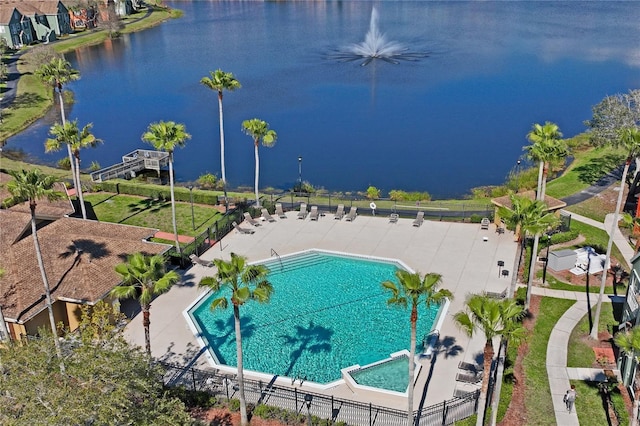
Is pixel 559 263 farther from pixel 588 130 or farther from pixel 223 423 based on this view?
pixel 588 130

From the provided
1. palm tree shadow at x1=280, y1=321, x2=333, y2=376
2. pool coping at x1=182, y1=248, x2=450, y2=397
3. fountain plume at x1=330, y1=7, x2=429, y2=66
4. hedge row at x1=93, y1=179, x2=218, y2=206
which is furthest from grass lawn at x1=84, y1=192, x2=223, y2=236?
fountain plume at x1=330, y1=7, x2=429, y2=66

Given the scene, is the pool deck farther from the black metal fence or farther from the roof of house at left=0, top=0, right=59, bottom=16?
the roof of house at left=0, top=0, right=59, bottom=16

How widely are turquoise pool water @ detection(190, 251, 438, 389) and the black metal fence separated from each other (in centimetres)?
232

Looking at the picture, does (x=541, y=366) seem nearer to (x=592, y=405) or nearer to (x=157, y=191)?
(x=592, y=405)

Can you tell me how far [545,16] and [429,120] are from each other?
95.4 m

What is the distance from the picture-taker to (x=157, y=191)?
164ft

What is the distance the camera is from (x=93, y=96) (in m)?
90.7

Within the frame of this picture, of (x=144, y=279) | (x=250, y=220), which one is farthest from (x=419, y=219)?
(x=144, y=279)

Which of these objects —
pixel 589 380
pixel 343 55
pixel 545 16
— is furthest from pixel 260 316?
pixel 545 16

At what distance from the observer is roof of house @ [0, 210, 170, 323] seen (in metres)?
30.6

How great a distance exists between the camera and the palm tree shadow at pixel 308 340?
30.4 meters

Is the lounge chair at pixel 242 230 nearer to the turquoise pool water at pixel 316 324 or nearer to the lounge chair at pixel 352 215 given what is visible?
the turquoise pool water at pixel 316 324

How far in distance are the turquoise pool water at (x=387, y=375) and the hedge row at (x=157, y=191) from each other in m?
24.2

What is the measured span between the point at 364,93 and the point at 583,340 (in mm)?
58019
